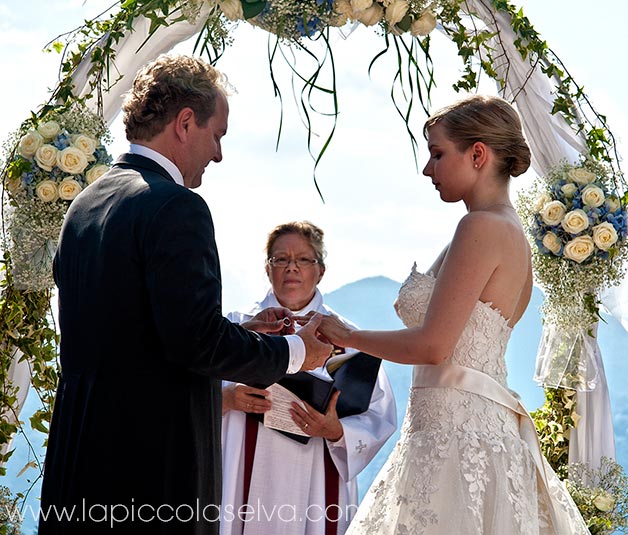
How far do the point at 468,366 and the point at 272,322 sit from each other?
80 cm

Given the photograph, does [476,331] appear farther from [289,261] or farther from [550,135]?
[550,135]

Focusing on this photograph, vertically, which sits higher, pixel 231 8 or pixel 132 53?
→ pixel 132 53

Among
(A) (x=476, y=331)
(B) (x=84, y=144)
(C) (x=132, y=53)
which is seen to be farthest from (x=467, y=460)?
(C) (x=132, y=53)

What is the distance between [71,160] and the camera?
4207mm

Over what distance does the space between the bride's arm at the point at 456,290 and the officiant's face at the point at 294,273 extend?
4.31ft

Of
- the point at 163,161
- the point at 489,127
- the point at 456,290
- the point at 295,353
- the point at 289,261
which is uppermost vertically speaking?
the point at 489,127

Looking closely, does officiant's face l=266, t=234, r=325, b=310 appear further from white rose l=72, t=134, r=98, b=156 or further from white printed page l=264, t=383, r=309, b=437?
white rose l=72, t=134, r=98, b=156

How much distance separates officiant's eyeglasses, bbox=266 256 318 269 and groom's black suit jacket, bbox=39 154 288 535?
6.02 feet

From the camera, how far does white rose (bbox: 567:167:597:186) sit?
14.9 feet

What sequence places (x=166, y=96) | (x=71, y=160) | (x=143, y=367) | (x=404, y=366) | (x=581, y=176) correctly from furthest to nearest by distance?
(x=404, y=366) → (x=581, y=176) → (x=71, y=160) → (x=166, y=96) → (x=143, y=367)

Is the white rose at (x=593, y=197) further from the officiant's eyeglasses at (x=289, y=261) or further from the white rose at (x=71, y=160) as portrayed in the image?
the white rose at (x=71, y=160)

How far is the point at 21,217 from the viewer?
4.34 m

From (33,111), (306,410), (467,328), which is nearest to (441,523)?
(467,328)

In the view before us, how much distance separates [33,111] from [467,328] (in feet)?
7.88
